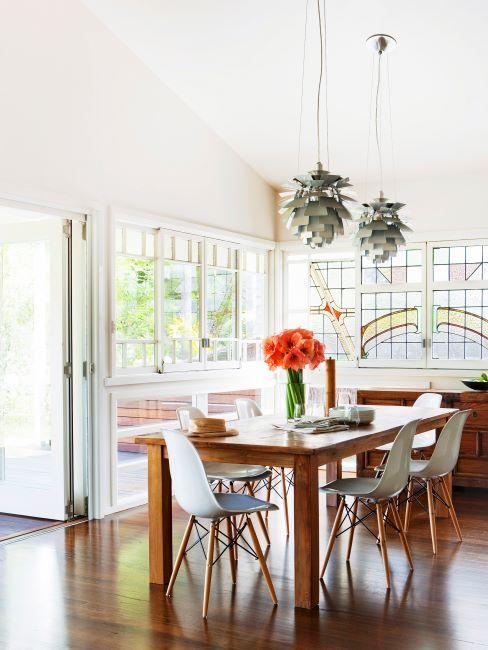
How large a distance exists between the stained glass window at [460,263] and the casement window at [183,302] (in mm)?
1788

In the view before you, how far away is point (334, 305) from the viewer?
26.8 feet

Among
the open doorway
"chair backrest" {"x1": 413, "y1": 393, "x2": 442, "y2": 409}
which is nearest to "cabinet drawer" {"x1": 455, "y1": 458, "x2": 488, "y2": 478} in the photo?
"chair backrest" {"x1": 413, "y1": 393, "x2": 442, "y2": 409}

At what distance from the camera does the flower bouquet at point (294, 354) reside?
4.53 meters

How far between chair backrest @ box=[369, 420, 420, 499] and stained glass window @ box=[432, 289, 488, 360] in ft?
11.1

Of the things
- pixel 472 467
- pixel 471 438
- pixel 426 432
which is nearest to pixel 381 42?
pixel 426 432

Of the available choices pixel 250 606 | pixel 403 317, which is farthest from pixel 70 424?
pixel 403 317

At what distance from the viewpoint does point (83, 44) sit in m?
5.61

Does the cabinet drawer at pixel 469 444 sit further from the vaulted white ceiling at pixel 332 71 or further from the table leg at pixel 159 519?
the table leg at pixel 159 519

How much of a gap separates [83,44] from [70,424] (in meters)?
2.74

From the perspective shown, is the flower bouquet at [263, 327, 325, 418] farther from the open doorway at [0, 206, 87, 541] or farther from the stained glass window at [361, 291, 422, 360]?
the stained glass window at [361, 291, 422, 360]

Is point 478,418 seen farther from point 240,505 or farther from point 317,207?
point 317,207

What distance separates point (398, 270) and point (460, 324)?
2.65 feet

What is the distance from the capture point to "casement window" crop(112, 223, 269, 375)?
6.10m

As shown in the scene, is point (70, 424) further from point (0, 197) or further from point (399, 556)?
point (399, 556)
